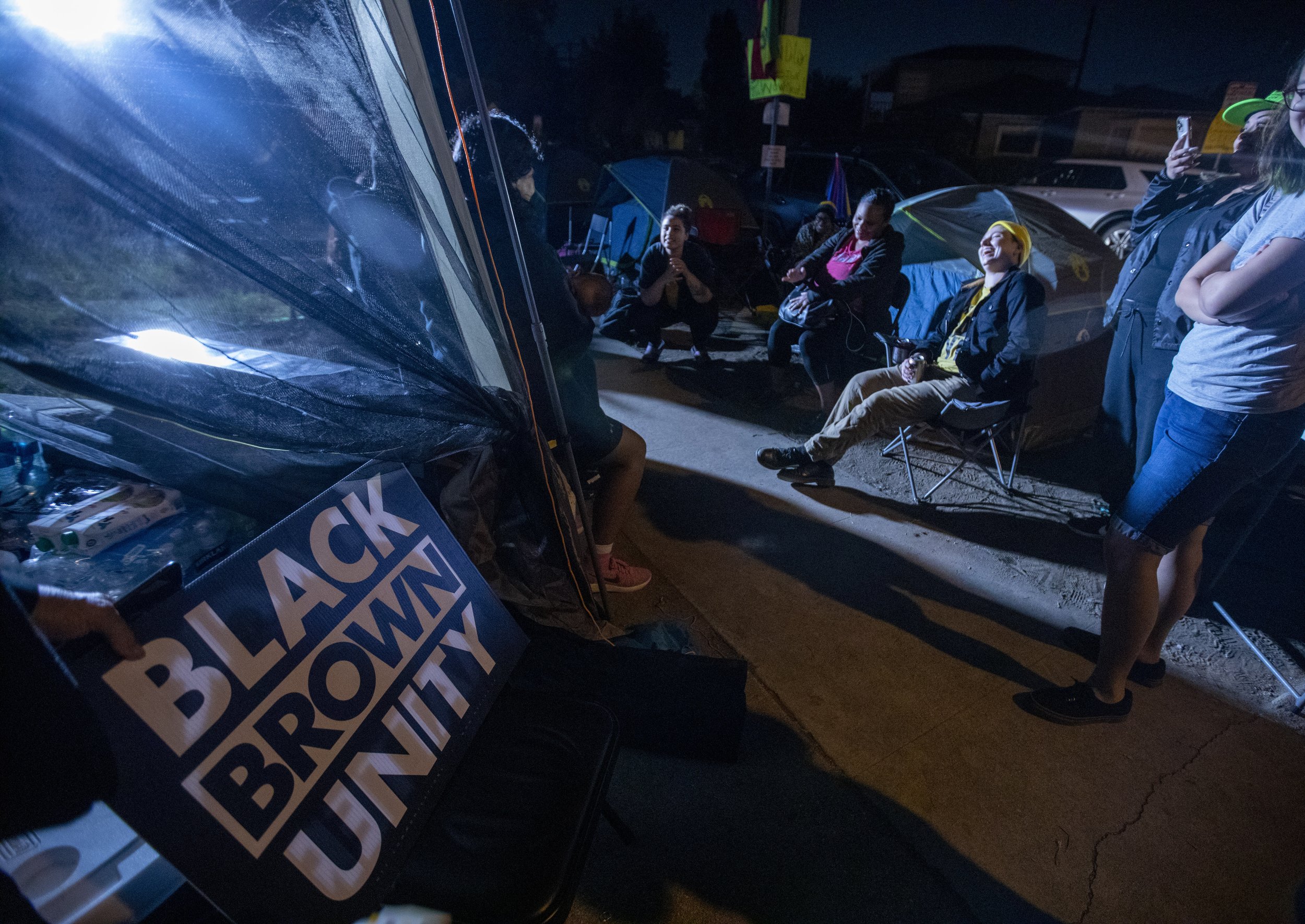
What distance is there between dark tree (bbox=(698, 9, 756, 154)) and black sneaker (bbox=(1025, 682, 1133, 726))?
68.5 ft

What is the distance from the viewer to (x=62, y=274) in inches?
36.5

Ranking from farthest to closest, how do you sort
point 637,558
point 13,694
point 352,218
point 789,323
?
point 789,323 < point 637,558 < point 352,218 < point 13,694

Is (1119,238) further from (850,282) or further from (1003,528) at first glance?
(1003,528)

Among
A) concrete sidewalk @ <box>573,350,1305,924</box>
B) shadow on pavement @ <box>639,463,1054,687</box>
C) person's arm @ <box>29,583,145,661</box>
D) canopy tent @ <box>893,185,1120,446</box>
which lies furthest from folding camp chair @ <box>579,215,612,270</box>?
person's arm @ <box>29,583,145,661</box>

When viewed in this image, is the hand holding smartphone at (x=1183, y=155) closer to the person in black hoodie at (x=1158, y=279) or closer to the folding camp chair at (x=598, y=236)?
the person in black hoodie at (x=1158, y=279)

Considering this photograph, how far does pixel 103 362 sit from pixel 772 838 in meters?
1.85

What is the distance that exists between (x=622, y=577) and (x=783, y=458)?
4.68ft

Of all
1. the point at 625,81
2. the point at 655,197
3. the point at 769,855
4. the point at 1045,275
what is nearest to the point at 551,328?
the point at 769,855

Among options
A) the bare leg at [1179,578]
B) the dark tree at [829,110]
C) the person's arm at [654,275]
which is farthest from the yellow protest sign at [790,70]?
the dark tree at [829,110]

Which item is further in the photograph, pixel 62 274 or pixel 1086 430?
pixel 1086 430

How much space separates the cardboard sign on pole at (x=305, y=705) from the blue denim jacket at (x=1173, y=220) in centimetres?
266

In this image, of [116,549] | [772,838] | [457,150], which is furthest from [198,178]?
[772,838]

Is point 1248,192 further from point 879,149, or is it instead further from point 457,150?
point 879,149

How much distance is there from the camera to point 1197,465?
1628 millimetres
